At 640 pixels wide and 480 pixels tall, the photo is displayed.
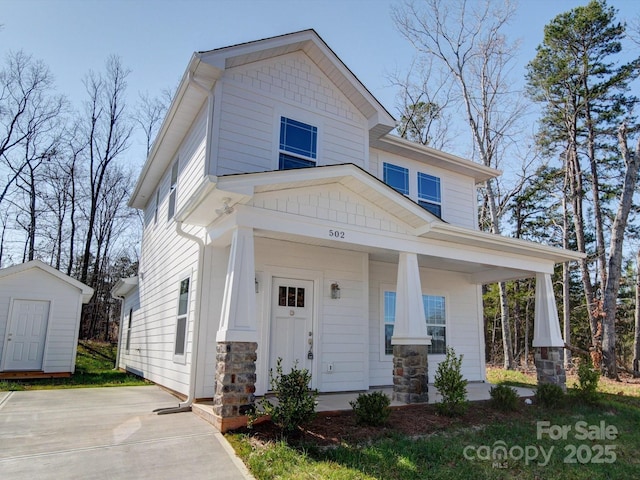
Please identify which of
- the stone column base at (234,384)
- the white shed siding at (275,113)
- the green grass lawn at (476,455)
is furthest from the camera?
the white shed siding at (275,113)

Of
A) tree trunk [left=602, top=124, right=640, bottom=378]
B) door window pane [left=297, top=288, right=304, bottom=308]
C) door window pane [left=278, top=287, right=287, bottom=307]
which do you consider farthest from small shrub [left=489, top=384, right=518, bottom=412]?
tree trunk [left=602, top=124, right=640, bottom=378]

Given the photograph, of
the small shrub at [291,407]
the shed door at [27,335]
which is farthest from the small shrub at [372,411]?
the shed door at [27,335]

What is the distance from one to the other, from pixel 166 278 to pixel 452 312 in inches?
265

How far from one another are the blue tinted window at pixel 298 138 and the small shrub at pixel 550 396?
5923mm

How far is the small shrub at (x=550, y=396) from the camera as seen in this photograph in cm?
758

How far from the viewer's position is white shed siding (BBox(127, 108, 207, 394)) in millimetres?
7648

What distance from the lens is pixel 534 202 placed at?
71.2ft

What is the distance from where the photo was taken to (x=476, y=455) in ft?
16.0

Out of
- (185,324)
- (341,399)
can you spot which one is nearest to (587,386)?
(341,399)

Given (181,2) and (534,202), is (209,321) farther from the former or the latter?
(534,202)

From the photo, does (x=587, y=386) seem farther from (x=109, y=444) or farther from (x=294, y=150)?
(x=109, y=444)

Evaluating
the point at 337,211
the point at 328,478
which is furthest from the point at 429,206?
the point at 328,478

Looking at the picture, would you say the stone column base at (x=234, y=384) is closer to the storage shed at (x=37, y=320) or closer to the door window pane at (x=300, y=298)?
the door window pane at (x=300, y=298)

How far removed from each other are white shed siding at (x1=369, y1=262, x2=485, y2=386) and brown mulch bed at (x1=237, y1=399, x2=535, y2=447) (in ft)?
8.58
